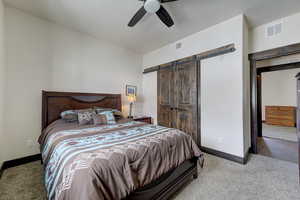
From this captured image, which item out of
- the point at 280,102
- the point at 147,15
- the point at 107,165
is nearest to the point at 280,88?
the point at 280,102

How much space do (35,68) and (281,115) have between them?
28.9ft

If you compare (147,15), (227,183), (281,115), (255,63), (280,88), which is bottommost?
(227,183)

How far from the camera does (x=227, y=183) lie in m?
Result: 1.89

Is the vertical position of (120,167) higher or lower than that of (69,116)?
lower

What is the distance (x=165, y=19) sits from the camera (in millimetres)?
2197

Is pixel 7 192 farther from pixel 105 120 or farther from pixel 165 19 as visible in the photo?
pixel 165 19

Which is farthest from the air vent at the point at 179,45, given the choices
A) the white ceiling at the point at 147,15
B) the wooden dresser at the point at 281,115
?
the wooden dresser at the point at 281,115

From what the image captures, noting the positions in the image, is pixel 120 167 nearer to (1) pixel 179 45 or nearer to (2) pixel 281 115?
(1) pixel 179 45

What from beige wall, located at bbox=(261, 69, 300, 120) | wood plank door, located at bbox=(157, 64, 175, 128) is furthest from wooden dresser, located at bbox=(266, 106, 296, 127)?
wood plank door, located at bbox=(157, 64, 175, 128)

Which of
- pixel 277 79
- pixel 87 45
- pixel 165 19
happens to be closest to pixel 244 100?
pixel 165 19

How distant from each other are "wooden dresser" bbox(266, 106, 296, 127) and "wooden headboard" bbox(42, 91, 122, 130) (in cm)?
712

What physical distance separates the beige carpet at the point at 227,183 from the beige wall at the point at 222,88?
458 millimetres

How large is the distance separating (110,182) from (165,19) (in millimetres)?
2415

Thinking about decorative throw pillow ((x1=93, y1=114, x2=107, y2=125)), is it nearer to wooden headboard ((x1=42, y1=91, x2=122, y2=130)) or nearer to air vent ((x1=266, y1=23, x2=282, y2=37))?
wooden headboard ((x1=42, y1=91, x2=122, y2=130))
